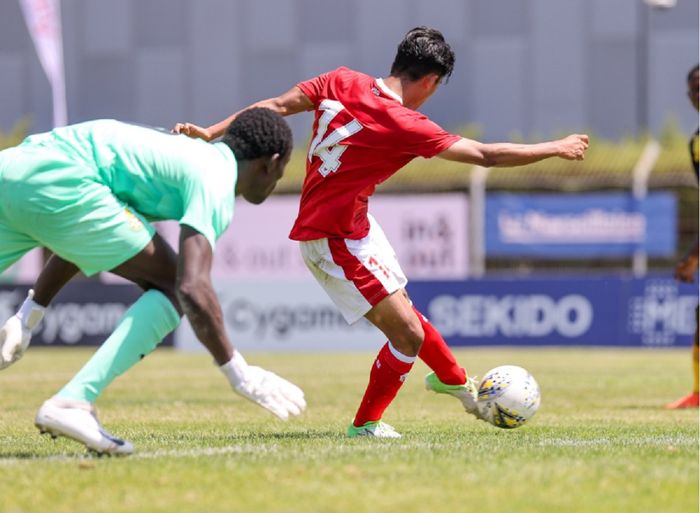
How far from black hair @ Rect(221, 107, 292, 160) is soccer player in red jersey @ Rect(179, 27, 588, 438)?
137 centimetres

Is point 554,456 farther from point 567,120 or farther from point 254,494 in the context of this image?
point 567,120

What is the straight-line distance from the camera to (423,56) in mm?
8156

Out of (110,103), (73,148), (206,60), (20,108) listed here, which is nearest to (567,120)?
(206,60)

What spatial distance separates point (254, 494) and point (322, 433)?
311 cm

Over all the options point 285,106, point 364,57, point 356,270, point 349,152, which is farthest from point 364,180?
point 364,57

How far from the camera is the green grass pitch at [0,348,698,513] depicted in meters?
5.48

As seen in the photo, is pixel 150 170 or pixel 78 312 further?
pixel 78 312

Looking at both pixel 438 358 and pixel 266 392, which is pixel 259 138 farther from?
pixel 438 358

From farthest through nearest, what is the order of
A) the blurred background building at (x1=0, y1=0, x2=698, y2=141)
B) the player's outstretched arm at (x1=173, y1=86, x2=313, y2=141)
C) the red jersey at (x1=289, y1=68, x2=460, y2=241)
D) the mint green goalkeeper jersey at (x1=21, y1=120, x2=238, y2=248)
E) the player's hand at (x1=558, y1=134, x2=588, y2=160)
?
the blurred background building at (x1=0, y1=0, x2=698, y2=141) → the player's outstretched arm at (x1=173, y1=86, x2=313, y2=141) → the red jersey at (x1=289, y1=68, x2=460, y2=241) → the player's hand at (x1=558, y1=134, x2=588, y2=160) → the mint green goalkeeper jersey at (x1=21, y1=120, x2=238, y2=248)

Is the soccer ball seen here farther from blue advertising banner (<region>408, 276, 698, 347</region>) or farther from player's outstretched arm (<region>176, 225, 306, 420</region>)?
blue advertising banner (<region>408, 276, 698, 347</region>)

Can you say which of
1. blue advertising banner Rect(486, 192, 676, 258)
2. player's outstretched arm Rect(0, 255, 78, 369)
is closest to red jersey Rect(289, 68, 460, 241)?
player's outstretched arm Rect(0, 255, 78, 369)

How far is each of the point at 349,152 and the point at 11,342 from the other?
2218 millimetres

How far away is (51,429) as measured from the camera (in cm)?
625

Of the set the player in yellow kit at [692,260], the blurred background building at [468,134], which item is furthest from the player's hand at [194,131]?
the blurred background building at [468,134]
